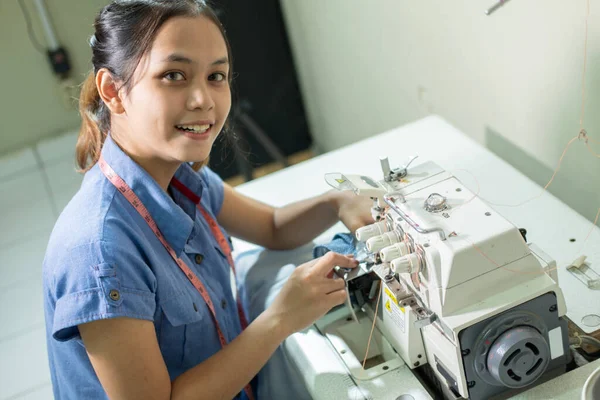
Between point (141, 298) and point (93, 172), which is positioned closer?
point (141, 298)

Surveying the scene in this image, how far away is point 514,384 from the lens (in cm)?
105

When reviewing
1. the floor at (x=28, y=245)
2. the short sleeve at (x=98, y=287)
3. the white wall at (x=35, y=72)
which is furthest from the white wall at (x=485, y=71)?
the white wall at (x=35, y=72)

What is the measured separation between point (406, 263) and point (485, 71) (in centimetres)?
87

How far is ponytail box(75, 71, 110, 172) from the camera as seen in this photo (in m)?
1.36

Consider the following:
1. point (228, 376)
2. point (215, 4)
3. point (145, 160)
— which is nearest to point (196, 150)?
point (145, 160)

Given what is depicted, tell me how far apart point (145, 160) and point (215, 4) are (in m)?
1.92

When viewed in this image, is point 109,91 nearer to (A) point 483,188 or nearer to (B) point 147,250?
(B) point 147,250

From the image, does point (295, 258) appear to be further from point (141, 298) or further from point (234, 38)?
point (234, 38)

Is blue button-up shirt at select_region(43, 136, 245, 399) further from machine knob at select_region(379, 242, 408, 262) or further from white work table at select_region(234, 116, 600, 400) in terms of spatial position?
machine knob at select_region(379, 242, 408, 262)

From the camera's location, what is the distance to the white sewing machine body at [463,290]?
101cm

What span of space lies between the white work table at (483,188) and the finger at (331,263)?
0.49 ft

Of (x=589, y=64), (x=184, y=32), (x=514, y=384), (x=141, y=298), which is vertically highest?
(x=184, y=32)

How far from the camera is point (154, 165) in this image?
134 cm

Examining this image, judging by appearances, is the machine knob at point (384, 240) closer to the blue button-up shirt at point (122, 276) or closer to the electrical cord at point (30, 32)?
the blue button-up shirt at point (122, 276)
